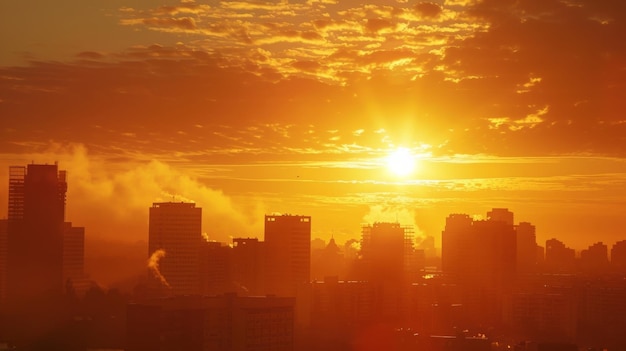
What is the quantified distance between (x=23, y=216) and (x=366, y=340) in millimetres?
16871

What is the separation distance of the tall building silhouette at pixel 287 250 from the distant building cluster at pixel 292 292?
0.23 feet

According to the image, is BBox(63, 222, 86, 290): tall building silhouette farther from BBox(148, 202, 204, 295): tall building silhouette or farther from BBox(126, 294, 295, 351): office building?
BBox(126, 294, 295, 351): office building

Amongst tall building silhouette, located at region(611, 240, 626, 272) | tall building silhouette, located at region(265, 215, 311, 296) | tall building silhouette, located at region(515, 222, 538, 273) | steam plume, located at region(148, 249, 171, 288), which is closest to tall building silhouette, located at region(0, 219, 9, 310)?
steam plume, located at region(148, 249, 171, 288)

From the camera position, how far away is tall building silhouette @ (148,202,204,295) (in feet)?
159

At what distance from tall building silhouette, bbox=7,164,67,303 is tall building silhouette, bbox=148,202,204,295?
469 centimetres

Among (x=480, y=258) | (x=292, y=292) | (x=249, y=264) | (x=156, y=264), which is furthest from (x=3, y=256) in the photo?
(x=480, y=258)

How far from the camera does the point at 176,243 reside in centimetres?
4969

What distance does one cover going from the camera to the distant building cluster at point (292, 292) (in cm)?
3531

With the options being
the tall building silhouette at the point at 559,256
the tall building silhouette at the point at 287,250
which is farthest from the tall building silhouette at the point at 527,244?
the tall building silhouette at the point at 287,250

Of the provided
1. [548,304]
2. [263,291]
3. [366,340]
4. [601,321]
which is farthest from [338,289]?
[601,321]

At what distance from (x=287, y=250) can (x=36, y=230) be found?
12802 mm

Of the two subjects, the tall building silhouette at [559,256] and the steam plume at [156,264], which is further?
the tall building silhouette at [559,256]

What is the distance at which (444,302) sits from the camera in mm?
51688

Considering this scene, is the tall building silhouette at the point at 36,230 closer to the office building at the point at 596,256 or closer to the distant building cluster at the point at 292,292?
the distant building cluster at the point at 292,292
